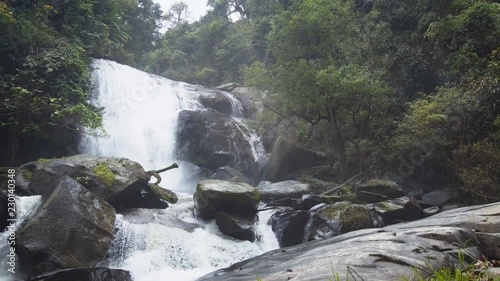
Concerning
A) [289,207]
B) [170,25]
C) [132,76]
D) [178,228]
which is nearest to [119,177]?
[178,228]

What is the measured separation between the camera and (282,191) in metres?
13.0

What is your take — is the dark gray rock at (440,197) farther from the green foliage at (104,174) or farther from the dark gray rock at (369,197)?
the green foliage at (104,174)

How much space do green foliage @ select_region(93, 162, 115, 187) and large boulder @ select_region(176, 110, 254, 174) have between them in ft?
28.7

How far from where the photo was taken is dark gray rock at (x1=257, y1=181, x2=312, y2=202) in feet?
41.5

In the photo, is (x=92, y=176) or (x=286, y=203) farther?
(x=286, y=203)

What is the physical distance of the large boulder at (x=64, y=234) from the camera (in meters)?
7.29

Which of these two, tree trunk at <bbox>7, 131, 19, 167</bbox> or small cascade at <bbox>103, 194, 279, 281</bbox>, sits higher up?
tree trunk at <bbox>7, 131, 19, 167</bbox>

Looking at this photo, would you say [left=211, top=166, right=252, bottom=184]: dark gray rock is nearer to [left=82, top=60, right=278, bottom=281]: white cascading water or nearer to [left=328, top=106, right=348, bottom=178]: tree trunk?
[left=82, top=60, right=278, bottom=281]: white cascading water

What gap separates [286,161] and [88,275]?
10.9 metres

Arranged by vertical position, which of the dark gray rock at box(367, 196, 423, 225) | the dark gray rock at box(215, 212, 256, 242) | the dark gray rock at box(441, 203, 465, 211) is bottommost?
the dark gray rock at box(441, 203, 465, 211)

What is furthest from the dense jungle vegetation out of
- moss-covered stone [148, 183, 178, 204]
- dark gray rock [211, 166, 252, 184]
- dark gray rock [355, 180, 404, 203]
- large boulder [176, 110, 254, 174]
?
moss-covered stone [148, 183, 178, 204]

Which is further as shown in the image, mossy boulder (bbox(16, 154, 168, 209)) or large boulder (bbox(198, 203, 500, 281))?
mossy boulder (bbox(16, 154, 168, 209))

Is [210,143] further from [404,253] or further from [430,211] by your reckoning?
[404,253]

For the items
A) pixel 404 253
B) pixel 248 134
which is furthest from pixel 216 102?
pixel 404 253
